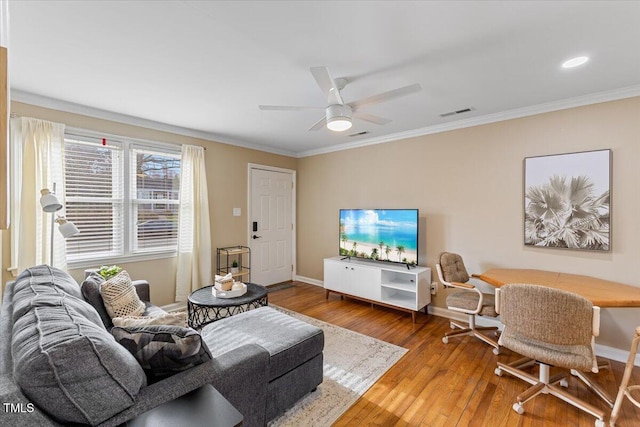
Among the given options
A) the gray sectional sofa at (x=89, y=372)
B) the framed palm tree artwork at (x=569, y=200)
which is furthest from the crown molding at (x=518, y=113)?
the gray sectional sofa at (x=89, y=372)

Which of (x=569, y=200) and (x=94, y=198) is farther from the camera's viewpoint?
(x=94, y=198)

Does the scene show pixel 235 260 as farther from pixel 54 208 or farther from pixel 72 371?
pixel 72 371

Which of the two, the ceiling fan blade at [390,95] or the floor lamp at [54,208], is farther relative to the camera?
the floor lamp at [54,208]

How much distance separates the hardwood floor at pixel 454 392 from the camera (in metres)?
1.91

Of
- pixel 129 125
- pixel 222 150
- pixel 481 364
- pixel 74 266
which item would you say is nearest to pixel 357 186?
pixel 222 150

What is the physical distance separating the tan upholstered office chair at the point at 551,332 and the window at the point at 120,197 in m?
3.91

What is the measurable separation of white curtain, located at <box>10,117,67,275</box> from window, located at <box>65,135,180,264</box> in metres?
0.17

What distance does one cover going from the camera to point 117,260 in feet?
11.1

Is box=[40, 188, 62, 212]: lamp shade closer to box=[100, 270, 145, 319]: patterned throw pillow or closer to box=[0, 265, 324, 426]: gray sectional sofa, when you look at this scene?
box=[0, 265, 324, 426]: gray sectional sofa

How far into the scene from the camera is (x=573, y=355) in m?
1.85

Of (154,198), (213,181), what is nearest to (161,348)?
(154,198)

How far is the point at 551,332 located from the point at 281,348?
181 centimetres

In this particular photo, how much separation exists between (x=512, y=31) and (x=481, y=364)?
2.66 metres

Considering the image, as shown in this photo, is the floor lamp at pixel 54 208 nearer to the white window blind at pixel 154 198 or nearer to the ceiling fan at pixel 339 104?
the white window blind at pixel 154 198
